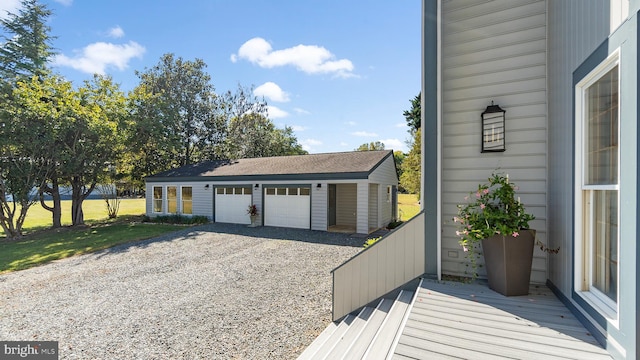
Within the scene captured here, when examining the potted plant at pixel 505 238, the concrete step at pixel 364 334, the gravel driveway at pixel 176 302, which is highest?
the potted plant at pixel 505 238

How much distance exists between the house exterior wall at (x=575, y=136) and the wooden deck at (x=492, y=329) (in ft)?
0.47

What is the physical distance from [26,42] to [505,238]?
84.0 ft

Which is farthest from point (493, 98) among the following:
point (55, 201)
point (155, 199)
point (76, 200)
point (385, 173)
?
point (76, 200)

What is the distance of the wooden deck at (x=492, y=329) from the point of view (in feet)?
6.06

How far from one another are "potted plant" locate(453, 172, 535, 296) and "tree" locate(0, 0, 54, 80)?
76.3 feet

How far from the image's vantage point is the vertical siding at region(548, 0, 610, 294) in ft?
7.19

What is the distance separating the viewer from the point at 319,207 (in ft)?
36.8

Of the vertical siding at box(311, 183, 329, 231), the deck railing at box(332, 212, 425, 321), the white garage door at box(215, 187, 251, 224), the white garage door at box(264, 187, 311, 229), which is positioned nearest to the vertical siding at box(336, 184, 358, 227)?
the vertical siding at box(311, 183, 329, 231)

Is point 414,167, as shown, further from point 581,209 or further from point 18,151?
point 18,151

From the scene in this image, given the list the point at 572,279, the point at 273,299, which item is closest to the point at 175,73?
the point at 273,299

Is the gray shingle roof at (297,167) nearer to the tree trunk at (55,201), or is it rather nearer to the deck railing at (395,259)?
the tree trunk at (55,201)

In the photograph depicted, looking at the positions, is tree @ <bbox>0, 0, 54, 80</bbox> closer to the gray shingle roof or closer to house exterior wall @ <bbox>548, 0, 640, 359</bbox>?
the gray shingle roof

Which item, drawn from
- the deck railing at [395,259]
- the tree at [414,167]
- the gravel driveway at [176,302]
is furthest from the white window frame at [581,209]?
the tree at [414,167]

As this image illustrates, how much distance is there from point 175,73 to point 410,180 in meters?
20.4
